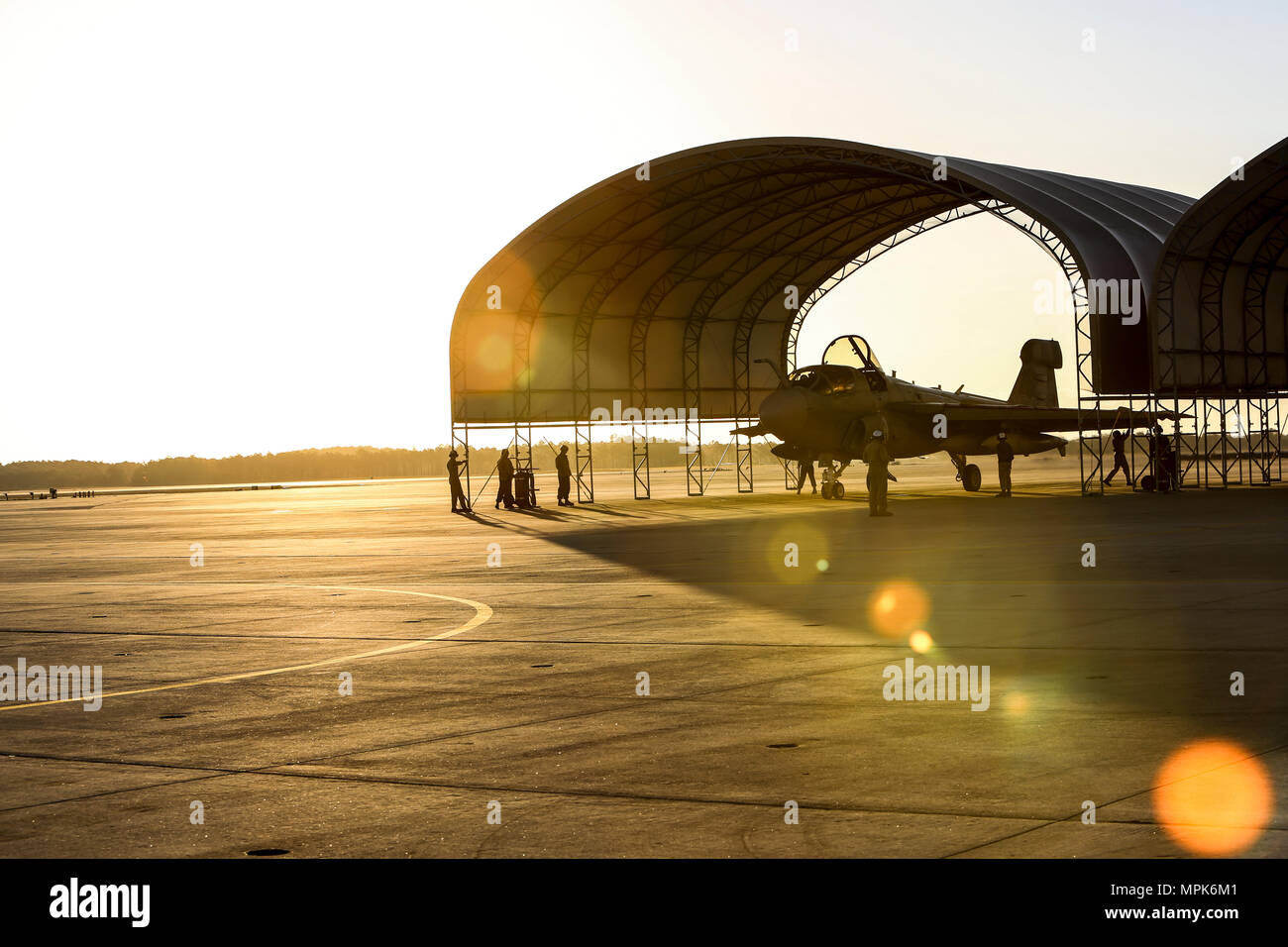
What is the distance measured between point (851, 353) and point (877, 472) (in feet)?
31.6

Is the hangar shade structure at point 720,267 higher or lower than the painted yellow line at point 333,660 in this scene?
higher

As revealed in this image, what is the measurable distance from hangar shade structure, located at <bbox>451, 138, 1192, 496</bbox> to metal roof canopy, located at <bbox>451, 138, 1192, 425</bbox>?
0.22 ft

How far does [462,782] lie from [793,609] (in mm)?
7640

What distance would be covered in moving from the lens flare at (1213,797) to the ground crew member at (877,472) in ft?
75.6

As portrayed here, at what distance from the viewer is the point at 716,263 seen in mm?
49531

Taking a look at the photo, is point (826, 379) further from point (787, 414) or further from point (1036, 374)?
point (1036, 374)

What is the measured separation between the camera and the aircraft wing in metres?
41.4

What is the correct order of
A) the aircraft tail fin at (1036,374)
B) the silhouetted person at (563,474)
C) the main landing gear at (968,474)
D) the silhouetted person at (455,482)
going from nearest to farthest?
the silhouetted person at (455,482) → the silhouetted person at (563,474) → the main landing gear at (968,474) → the aircraft tail fin at (1036,374)

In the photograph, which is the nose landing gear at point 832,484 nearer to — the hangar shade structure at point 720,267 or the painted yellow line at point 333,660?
the hangar shade structure at point 720,267

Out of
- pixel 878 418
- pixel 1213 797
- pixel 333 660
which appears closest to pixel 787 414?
pixel 878 418

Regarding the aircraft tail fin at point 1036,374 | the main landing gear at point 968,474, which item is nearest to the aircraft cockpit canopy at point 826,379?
the main landing gear at point 968,474

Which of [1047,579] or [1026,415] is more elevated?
[1026,415]

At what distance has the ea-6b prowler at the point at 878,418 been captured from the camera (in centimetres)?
3853
